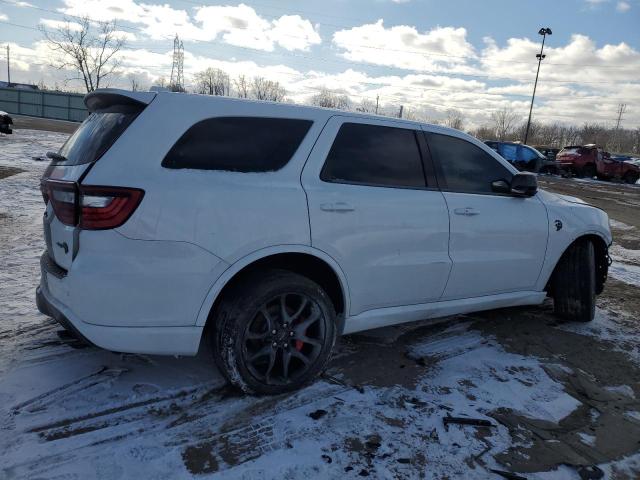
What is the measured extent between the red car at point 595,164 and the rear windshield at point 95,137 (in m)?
30.9

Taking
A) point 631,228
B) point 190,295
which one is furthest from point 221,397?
point 631,228

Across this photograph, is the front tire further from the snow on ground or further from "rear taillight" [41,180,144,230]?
the snow on ground

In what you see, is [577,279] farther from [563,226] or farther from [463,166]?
[463,166]

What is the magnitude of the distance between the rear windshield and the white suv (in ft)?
0.05

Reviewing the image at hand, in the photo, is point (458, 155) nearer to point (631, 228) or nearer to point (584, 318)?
point (584, 318)

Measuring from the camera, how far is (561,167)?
29.7m

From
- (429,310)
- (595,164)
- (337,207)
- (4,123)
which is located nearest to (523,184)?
(429,310)

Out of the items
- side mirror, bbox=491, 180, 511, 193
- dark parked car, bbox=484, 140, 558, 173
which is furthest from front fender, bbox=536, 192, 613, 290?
dark parked car, bbox=484, 140, 558, 173

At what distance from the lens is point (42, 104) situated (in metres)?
56.3

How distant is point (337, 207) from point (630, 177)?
110 feet

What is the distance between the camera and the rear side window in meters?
2.81

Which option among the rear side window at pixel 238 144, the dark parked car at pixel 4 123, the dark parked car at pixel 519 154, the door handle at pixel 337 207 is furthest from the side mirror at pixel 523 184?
the dark parked car at pixel 519 154

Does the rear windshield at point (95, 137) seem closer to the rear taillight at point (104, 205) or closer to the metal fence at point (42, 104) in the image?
the rear taillight at point (104, 205)

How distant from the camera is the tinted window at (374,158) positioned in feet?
10.8
